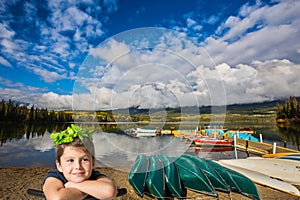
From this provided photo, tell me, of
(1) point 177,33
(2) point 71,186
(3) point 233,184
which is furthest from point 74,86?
(3) point 233,184

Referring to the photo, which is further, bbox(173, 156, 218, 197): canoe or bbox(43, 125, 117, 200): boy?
bbox(173, 156, 218, 197): canoe

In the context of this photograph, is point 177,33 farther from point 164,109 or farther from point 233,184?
point 233,184

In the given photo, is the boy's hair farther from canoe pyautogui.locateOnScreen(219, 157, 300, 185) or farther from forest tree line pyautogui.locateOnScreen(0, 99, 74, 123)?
forest tree line pyautogui.locateOnScreen(0, 99, 74, 123)

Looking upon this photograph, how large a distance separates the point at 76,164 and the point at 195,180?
5.42m

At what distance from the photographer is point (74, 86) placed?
1.81 meters

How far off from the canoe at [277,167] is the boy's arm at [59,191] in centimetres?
918

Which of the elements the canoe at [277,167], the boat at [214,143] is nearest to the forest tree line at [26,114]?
the boat at [214,143]

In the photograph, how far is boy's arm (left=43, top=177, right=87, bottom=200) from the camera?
1.20 metres

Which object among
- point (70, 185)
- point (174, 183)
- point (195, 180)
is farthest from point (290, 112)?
point (70, 185)

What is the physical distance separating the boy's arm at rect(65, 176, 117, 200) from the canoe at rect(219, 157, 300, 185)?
9041mm

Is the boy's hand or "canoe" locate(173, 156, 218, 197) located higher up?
the boy's hand

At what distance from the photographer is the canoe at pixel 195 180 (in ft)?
19.1

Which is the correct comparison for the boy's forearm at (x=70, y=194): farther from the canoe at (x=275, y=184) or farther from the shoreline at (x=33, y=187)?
the canoe at (x=275, y=184)

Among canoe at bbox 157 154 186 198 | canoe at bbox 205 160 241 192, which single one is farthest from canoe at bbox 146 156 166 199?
canoe at bbox 205 160 241 192
